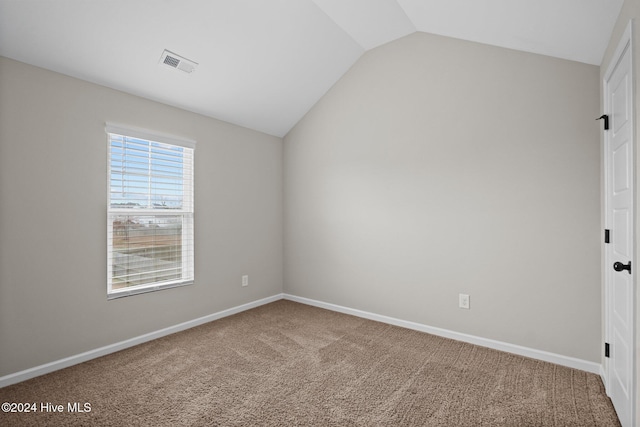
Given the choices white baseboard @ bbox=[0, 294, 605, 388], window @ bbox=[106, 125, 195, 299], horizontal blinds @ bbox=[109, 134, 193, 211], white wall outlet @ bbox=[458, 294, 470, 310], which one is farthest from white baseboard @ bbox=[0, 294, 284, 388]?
white wall outlet @ bbox=[458, 294, 470, 310]

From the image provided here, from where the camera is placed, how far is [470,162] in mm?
3039

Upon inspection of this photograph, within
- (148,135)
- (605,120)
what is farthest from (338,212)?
(605,120)

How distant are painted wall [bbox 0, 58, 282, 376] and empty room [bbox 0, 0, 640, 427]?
0.05ft

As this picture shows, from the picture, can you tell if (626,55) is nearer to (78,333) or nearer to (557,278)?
(557,278)

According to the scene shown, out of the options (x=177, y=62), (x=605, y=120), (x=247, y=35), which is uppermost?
(x=247, y=35)

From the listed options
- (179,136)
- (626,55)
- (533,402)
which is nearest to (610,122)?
(626,55)

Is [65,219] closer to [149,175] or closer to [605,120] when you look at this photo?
[149,175]

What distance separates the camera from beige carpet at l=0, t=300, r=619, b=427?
6.44 feet

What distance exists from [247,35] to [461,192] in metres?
2.39

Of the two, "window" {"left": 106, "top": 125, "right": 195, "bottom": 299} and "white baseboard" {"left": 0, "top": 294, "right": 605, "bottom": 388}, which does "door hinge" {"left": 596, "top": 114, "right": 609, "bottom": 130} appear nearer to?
"white baseboard" {"left": 0, "top": 294, "right": 605, "bottom": 388}

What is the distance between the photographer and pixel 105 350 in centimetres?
280

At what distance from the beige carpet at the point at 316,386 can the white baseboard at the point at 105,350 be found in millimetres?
62

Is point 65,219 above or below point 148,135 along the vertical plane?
below

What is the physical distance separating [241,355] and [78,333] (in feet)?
4.30
